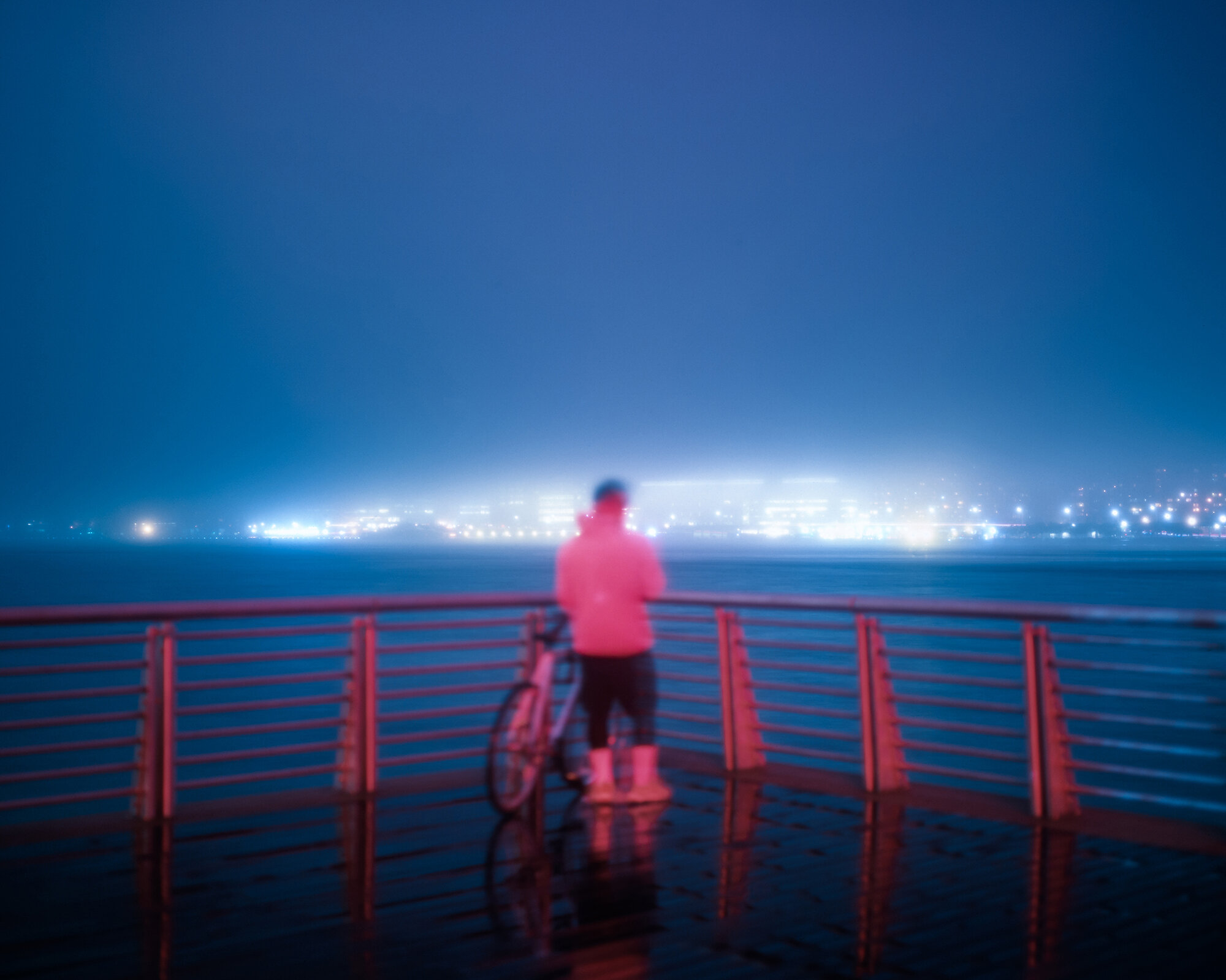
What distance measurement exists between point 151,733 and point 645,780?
2662mm

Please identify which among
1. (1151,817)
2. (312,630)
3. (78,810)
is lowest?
(78,810)

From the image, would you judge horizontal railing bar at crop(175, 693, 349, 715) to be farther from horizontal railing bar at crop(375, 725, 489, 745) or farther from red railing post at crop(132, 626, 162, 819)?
horizontal railing bar at crop(375, 725, 489, 745)

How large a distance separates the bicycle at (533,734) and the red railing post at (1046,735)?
8.17ft

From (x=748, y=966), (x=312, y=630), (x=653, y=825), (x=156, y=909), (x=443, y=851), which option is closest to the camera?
(x=748, y=966)

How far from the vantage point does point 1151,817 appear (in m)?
6.01

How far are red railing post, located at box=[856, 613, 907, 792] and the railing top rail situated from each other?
0.19 m

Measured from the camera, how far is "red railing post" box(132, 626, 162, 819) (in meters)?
5.94

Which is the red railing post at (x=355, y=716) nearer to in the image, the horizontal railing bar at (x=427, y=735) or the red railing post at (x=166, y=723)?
the horizontal railing bar at (x=427, y=735)

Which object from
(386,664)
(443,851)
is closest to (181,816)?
(443,851)

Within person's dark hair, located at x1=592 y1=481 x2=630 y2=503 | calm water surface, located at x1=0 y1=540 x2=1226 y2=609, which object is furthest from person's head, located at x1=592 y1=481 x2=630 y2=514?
calm water surface, located at x1=0 y1=540 x2=1226 y2=609

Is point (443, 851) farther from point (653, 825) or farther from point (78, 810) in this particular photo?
point (78, 810)

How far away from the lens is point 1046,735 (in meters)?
5.93

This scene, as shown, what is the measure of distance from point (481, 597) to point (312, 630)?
45.6 inches

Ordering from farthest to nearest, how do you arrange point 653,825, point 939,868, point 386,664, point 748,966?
point 386,664 < point 653,825 < point 939,868 < point 748,966
